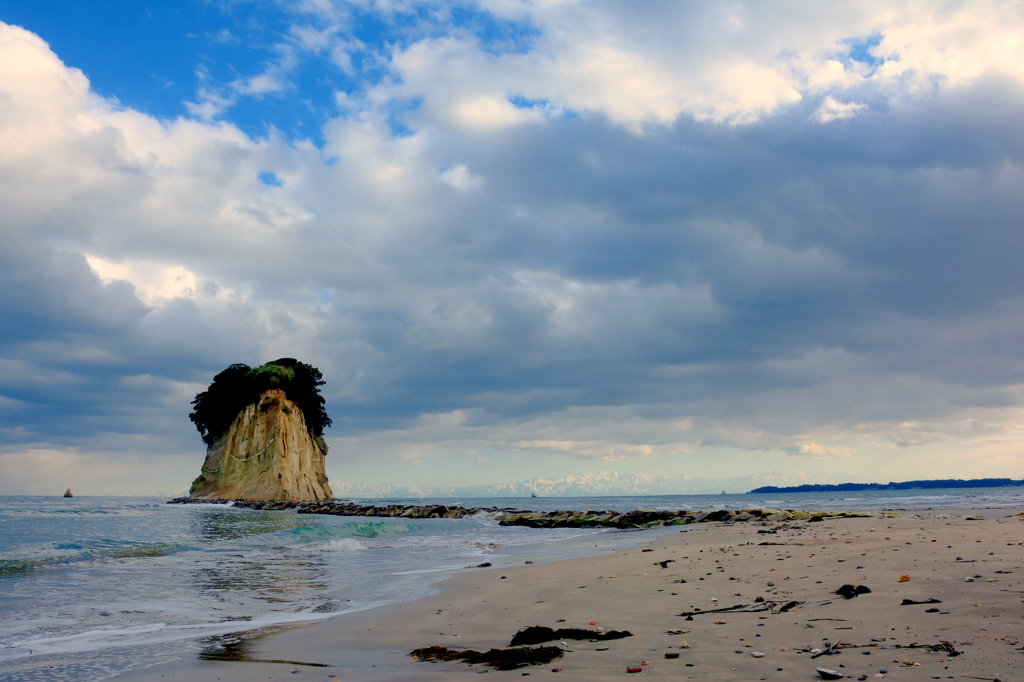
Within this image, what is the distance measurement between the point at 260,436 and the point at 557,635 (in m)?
68.6

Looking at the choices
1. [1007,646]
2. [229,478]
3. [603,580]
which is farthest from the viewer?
[229,478]

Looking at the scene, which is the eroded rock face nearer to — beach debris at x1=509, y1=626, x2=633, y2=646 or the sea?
the sea

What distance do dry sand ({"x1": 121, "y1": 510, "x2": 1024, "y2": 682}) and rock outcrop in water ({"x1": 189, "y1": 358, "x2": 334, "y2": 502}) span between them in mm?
62580

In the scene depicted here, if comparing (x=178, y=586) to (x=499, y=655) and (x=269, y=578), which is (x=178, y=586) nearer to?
(x=269, y=578)

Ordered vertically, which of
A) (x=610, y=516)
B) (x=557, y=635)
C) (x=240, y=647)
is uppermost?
(x=557, y=635)

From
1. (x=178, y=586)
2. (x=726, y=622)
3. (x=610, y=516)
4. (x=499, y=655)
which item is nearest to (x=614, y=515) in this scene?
(x=610, y=516)

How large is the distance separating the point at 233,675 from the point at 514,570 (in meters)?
7.88

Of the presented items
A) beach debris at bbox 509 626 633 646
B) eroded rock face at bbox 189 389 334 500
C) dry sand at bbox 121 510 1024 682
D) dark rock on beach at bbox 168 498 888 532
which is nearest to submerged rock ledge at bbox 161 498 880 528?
A: dark rock on beach at bbox 168 498 888 532

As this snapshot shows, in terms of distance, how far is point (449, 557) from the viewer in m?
17.0

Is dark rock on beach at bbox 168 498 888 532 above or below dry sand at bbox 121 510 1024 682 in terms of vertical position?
below

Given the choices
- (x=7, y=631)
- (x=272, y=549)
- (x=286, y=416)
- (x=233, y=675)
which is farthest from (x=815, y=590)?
(x=286, y=416)

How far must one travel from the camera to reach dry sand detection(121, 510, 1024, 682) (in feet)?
14.8

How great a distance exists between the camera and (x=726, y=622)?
6.06m

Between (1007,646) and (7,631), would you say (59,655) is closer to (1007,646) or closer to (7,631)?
(7,631)
